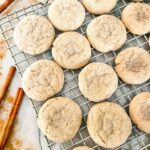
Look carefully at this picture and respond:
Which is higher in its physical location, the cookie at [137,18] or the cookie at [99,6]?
the cookie at [99,6]

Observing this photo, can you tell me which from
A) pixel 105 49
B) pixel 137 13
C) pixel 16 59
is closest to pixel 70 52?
pixel 105 49

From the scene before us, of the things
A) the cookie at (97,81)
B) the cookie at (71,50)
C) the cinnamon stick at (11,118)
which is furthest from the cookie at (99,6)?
the cinnamon stick at (11,118)

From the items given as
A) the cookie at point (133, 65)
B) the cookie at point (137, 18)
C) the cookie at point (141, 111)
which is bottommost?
the cookie at point (141, 111)

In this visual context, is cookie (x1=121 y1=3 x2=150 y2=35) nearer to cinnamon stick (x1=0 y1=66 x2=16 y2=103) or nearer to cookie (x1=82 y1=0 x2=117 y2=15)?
cookie (x1=82 y1=0 x2=117 y2=15)

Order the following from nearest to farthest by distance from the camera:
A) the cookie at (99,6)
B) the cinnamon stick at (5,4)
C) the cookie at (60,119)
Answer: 1. the cookie at (60,119)
2. the cookie at (99,6)
3. the cinnamon stick at (5,4)

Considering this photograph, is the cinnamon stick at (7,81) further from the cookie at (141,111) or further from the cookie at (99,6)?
the cookie at (141,111)

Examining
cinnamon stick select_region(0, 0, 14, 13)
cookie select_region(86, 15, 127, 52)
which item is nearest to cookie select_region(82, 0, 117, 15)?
cookie select_region(86, 15, 127, 52)

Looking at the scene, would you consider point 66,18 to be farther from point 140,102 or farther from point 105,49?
point 140,102
